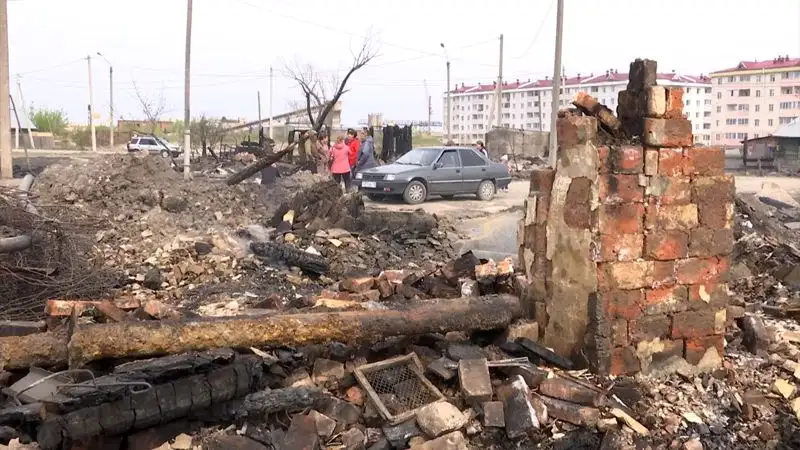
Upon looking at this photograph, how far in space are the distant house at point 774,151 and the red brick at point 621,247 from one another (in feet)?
113

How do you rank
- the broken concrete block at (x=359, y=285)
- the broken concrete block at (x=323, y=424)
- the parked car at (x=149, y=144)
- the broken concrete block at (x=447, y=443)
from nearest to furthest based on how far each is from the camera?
the broken concrete block at (x=447, y=443), the broken concrete block at (x=323, y=424), the broken concrete block at (x=359, y=285), the parked car at (x=149, y=144)

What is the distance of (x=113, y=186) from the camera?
13.6 metres

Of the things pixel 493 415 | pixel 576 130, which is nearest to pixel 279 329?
pixel 493 415

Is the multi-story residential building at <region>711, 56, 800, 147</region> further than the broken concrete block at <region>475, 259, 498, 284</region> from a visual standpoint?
Yes

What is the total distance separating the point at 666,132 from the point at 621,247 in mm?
789

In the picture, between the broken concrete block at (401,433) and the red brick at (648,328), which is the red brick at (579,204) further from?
the broken concrete block at (401,433)

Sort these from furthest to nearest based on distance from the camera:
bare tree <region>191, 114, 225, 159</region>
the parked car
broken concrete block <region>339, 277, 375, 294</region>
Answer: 1. the parked car
2. bare tree <region>191, 114, 225, 159</region>
3. broken concrete block <region>339, 277, 375, 294</region>

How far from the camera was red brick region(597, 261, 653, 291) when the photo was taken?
4105 millimetres

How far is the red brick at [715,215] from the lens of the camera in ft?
14.2

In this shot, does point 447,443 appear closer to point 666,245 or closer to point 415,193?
point 666,245

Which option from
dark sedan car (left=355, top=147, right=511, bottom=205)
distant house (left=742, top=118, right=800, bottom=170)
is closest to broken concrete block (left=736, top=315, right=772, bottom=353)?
dark sedan car (left=355, top=147, right=511, bottom=205)

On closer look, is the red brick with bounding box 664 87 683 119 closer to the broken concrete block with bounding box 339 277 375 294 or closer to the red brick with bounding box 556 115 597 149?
the red brick with bounding box 556 115 597 149

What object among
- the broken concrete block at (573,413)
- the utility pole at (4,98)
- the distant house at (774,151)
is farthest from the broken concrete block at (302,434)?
the distant house at (774,151)

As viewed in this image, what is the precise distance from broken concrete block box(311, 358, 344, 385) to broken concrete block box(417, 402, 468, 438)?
0.64 metres
